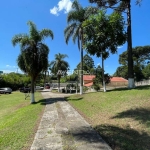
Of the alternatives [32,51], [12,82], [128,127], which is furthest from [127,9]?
[12,82]

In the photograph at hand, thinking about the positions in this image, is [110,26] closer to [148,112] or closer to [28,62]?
[28,62]

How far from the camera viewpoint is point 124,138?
5.45m

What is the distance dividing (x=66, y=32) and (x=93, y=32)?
577 cm

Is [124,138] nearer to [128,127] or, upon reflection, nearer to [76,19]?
[128,127]

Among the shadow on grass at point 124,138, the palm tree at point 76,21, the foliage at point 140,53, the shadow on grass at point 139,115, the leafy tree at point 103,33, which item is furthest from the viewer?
the foliage at point 140,53

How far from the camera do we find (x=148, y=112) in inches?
302

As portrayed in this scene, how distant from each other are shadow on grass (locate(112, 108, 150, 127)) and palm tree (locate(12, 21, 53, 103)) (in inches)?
428

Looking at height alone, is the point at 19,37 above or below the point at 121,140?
above

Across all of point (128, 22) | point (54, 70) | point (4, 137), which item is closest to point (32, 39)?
point (128, 22)

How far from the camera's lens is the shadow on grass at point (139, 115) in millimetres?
6783

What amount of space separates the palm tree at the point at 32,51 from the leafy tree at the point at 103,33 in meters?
3.78

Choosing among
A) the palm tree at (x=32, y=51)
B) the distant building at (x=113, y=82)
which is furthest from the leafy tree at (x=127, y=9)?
the distant building at (x=113, y=82)

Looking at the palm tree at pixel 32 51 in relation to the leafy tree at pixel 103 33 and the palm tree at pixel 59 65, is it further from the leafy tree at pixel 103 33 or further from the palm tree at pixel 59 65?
the palm tree at pixel 59 65

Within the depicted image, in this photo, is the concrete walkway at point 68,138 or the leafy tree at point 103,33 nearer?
the concrete walkway at point 68,138
